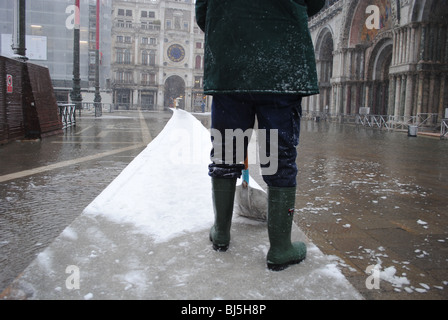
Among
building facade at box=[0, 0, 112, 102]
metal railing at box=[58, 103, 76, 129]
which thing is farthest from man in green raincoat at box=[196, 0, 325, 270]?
building facade at box=[0, 0, 112, 102]

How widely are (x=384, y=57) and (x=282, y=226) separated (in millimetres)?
25330

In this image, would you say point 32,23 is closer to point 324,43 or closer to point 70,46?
point 70,46

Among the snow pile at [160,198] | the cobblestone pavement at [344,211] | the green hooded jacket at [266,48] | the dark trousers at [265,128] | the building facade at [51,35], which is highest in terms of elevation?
the building facade at [51,35]

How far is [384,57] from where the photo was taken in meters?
24.3

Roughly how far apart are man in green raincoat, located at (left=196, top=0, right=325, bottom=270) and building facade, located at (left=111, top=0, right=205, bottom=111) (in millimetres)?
62661

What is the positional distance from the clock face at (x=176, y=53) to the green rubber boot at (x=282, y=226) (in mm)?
71075

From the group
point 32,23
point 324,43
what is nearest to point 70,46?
point 32,23

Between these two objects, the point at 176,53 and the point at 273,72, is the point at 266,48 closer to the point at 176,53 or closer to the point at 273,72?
the point at 273,72

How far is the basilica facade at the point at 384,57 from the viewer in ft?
58.7

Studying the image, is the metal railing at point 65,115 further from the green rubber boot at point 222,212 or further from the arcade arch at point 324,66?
the arcade arch at point 324,66

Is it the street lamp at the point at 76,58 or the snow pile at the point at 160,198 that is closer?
the snow pile at the point at 160,198

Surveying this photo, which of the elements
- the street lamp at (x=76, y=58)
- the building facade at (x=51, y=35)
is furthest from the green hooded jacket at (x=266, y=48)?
the building facade at (x=51, y=35)

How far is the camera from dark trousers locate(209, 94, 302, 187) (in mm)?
2051

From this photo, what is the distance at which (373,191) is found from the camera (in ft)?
13.7
